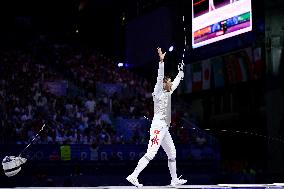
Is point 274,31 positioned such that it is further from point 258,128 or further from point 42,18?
point 42,18

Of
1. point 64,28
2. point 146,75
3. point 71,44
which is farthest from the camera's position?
point 64,28

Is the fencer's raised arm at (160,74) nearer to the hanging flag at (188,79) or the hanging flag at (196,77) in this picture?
the hanging flag at (196,77)

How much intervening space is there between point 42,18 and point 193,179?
17.0 m

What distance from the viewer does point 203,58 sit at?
2419 centimetres

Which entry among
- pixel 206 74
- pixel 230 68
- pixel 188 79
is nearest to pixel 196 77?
pixel 188 79

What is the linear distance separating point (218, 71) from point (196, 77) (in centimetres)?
185

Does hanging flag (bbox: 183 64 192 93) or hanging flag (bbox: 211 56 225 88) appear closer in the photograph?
hanging flag (bbox: 211 56 225 88)

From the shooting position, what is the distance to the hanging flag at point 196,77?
26172 millimetres

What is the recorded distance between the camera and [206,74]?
25656 millimetres

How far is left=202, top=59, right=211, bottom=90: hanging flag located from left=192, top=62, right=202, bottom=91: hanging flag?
10.6 inches

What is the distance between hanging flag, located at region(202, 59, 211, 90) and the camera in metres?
25.5

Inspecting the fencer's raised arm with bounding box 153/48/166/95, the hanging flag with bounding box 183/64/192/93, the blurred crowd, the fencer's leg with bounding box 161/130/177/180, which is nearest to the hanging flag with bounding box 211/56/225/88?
the hanging flag with bounding box 183/64/192/93

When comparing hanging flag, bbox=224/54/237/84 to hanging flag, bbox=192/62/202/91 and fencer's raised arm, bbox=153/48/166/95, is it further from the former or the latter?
fencer's raised arm, bbox=153/48/166/95

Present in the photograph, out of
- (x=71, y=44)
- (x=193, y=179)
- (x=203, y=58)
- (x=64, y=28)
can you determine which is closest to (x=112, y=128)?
(x=193, y=179)
